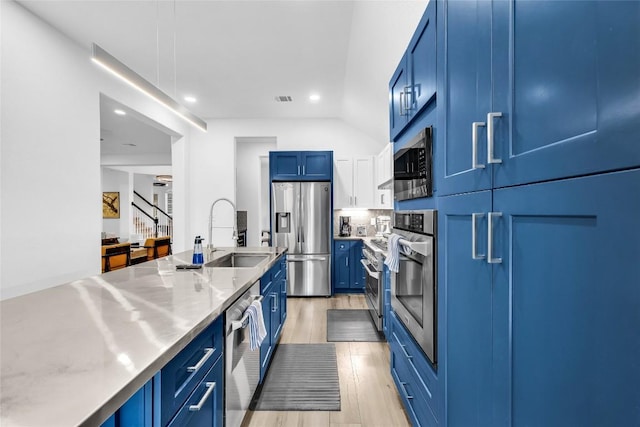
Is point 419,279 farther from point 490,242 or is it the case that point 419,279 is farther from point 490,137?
point 490,137

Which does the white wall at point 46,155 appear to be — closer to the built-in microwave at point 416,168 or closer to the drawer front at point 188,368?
the drawer front at point 188,368

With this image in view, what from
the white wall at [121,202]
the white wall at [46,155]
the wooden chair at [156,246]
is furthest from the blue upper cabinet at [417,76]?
the white wall at [121,202]

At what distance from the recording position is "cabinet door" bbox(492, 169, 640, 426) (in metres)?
0.49

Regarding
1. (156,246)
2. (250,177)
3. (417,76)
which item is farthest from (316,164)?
(156,246)

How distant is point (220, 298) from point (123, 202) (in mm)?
10358

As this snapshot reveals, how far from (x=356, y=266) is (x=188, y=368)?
4.29m

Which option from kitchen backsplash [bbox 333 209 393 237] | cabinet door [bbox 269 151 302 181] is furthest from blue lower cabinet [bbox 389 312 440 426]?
kitchen backsplash [bbox 333 209 393 237]

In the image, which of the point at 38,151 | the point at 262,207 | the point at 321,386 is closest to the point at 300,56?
the point at 38,151

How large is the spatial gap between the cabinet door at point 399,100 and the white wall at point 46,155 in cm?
329

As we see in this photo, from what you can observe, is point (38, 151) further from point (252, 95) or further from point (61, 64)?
point (252, 95)

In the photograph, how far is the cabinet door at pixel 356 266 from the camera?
5199 mm

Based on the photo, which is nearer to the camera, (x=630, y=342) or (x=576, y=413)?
(x=630, y=342)

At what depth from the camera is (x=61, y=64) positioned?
3.22 meters

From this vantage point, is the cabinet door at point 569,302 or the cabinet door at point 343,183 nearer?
the cabinet door at point 569,302
